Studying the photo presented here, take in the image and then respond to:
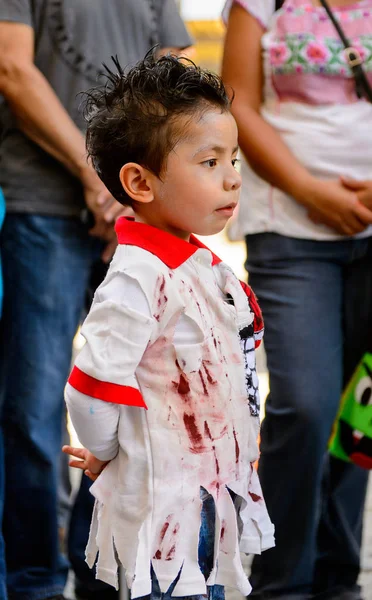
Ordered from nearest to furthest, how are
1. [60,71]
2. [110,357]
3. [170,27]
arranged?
[110,357]
[60,71]
[170,27]

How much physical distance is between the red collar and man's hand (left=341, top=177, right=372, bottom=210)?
81 cm

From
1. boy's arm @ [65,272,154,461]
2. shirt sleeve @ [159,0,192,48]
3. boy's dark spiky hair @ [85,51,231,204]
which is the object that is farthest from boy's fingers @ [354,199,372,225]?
boy's arm @ [65,272,154,461]

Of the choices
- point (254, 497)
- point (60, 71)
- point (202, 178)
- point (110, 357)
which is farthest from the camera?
point (60, 71)

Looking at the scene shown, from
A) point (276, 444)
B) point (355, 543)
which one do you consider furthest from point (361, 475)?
point (276, 444)

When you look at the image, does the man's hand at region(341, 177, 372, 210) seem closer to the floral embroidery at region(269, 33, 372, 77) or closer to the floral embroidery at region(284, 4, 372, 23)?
the floral embroidery at region(269, 33, 372, 77)

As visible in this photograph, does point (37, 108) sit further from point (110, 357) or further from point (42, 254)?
point (110, 357)

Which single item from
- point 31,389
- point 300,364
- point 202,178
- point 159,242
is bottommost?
point 31,389

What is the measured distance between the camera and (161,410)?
1.67 m

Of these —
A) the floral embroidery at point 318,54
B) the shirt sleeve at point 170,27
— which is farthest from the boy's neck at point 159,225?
the shirt sleeve at point 170,27

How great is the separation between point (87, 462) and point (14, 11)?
136 centimetres

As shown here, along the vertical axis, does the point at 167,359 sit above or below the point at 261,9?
below

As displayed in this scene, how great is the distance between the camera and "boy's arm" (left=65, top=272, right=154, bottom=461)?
1.59 meters

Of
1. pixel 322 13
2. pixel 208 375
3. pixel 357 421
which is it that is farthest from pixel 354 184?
pixel 208 375

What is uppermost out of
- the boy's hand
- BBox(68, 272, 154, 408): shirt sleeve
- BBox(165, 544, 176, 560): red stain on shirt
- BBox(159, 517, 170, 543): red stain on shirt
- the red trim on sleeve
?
BBox(68, 272, 154, 408): shirt sleeve
